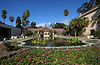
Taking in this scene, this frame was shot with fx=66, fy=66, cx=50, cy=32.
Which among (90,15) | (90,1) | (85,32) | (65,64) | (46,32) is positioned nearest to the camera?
(65,64)

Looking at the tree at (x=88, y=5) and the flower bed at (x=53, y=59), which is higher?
the tree at (x=88, y=5)

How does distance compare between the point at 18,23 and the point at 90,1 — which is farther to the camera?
the point at 18,23

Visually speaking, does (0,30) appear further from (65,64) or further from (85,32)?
(85,32)

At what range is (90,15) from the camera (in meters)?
24.3

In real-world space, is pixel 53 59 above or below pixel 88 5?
below

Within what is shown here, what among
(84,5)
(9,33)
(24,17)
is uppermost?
(84,5)

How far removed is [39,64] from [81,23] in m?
22.1

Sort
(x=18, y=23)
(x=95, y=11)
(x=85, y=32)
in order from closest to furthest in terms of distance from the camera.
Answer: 1. (x=95, y=11)
2. (x=85, y=32)
3. (x=18, y=23)

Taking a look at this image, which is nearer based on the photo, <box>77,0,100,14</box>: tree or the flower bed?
A: the flower bed

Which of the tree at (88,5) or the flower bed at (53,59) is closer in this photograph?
the flower bed at (53,59)

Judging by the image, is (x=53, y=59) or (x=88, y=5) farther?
(x=88, y=5)

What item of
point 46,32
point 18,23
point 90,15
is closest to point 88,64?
point 90,15

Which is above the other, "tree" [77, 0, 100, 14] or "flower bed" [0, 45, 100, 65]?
"tree" [77, 0, 100, 14]

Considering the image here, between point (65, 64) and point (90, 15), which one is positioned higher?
point (90, 15)
